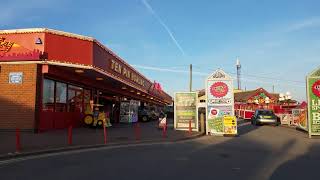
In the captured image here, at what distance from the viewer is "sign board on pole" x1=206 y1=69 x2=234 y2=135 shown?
27.3 meters

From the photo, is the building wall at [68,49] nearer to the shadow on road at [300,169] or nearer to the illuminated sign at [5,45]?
the illuminated sign at [5,45]

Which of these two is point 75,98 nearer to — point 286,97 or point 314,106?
point 314,106

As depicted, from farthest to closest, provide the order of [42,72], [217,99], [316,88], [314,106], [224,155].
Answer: [217,99], [316,88], [314,106], [42,72], [224,155]

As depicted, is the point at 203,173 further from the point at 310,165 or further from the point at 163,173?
the point at 310,165

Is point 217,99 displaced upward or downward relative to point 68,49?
downward

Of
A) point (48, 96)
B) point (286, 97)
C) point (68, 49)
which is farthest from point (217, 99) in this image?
point (286, 97)

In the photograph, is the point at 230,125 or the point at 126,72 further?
the point at 126,72

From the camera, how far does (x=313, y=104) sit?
1054 inches

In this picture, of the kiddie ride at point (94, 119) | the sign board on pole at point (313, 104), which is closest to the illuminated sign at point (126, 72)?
the kiddie ride at point (94, 119)

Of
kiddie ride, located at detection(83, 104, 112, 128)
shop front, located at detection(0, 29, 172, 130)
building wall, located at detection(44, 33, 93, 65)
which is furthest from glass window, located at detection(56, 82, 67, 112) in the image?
building wall, located at detection(44, 33, 93, 65)

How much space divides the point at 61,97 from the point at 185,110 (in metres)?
8.11

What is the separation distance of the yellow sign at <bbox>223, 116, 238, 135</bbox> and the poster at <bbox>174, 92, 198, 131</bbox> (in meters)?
3.37

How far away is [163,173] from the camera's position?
11.6 meters

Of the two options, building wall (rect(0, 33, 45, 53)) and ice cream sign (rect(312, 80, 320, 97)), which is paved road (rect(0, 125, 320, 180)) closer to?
building wall (rect(0, 33, 45, 53))
